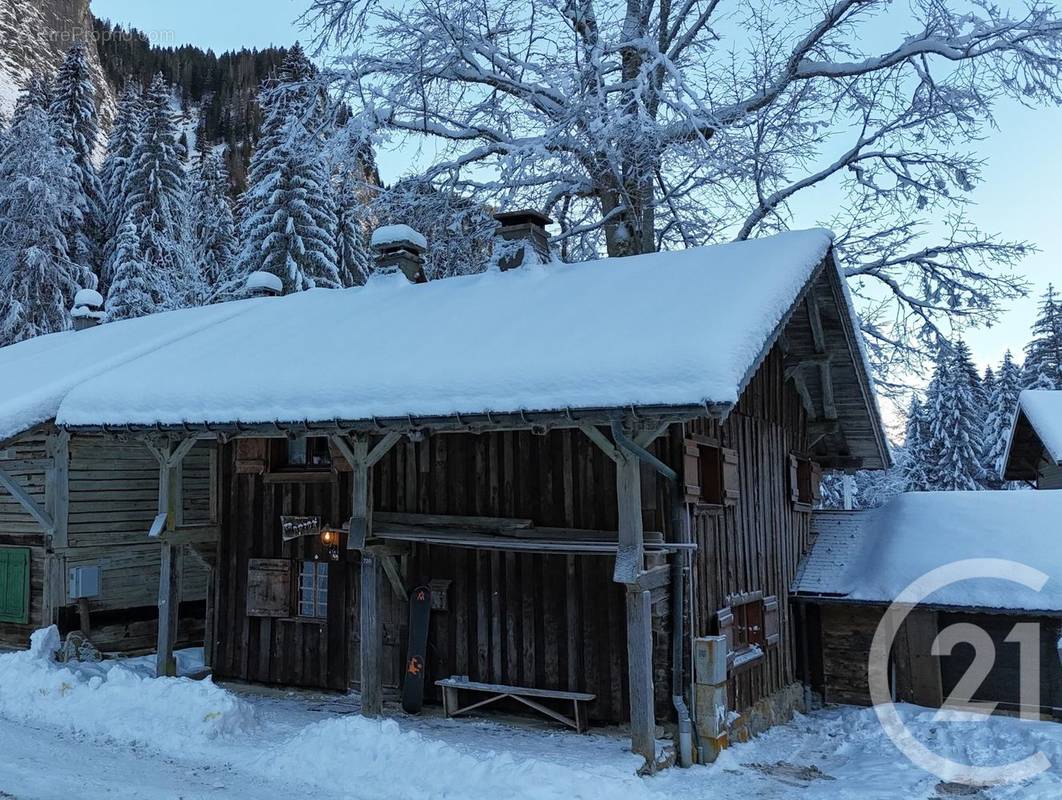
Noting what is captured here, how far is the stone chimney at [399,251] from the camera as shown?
551 inches

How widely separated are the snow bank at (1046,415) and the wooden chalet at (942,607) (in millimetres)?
3183

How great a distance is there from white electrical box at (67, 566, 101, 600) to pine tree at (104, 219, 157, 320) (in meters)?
22.3

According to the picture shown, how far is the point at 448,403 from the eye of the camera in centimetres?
825

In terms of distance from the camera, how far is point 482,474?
1016 cm

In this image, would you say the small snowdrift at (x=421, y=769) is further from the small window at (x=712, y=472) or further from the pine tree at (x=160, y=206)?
the pine tree at (x=160, y=206)

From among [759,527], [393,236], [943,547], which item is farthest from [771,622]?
[393,236]

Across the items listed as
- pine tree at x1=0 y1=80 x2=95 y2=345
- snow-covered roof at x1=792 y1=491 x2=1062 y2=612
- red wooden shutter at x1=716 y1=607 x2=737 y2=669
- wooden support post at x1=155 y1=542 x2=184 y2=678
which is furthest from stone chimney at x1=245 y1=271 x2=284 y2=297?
pine tree at x1=0 y1=80 x2=95 y2=345

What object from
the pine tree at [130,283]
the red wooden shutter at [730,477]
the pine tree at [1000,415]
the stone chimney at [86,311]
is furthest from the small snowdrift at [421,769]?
the pine tree at [1000,415]

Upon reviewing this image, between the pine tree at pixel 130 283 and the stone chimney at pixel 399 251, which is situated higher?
the pine tree at pixel 130 283

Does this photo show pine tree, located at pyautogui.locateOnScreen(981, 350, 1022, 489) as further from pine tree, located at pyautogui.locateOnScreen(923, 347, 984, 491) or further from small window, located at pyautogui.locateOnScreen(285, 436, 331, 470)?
small window, located at pyautogui.locateOnScreen(285, 436, 331, 470)

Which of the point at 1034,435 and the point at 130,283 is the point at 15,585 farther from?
the point at 130,283

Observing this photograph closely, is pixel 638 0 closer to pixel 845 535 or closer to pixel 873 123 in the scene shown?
pixel 873 123

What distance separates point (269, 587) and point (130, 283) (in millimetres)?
25943

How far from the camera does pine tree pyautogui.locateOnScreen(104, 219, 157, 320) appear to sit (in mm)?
32906
